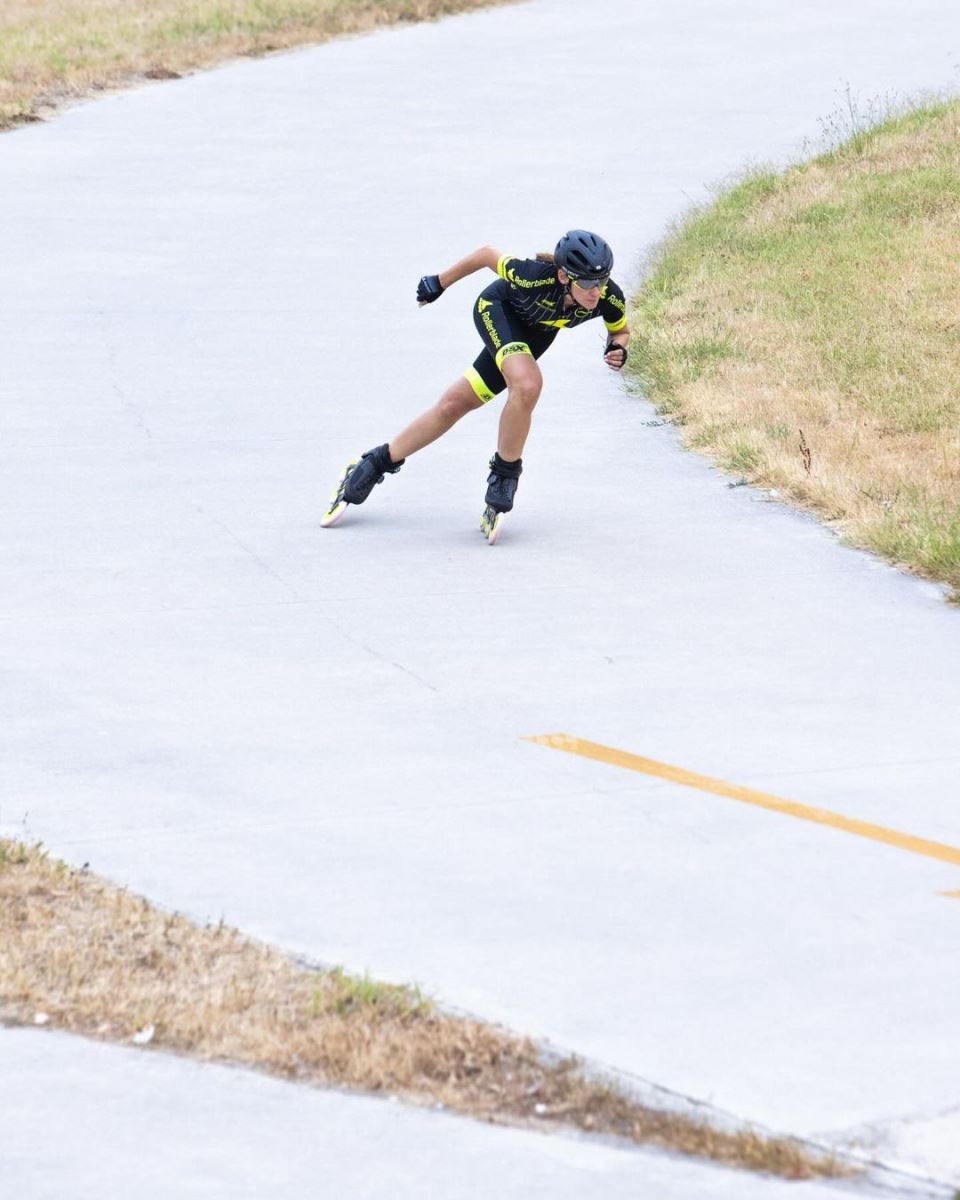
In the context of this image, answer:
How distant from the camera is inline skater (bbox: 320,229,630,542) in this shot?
9.85 metres

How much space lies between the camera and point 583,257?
952 centimetres

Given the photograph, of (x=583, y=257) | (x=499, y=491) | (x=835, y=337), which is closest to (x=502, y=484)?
(x=499, y=491)

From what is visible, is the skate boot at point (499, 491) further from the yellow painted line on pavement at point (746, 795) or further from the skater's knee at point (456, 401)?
the yellow painted line on pavement at point (746, 795)

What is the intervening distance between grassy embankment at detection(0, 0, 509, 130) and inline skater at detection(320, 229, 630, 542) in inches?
522

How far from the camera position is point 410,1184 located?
4.43 metres

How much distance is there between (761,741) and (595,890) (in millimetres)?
1568

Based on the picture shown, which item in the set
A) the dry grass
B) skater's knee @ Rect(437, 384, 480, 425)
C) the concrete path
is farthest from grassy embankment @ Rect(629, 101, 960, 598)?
the dry grass

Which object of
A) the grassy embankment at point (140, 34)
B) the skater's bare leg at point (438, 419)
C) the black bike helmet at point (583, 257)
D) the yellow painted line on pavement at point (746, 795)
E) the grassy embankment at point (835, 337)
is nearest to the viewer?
the yellow painted line on pavement at point (746, 795)

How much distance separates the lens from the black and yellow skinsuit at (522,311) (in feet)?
32.6

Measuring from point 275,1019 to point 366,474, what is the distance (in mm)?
5351

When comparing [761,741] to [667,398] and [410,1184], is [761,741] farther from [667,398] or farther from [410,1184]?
[667,398]

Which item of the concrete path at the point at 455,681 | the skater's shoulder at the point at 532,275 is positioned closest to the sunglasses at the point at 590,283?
the skater's shoulder at the point at 532,275

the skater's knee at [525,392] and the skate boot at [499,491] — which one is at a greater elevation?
the skater's knee at [525,392]

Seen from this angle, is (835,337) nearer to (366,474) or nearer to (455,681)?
(366,474)
